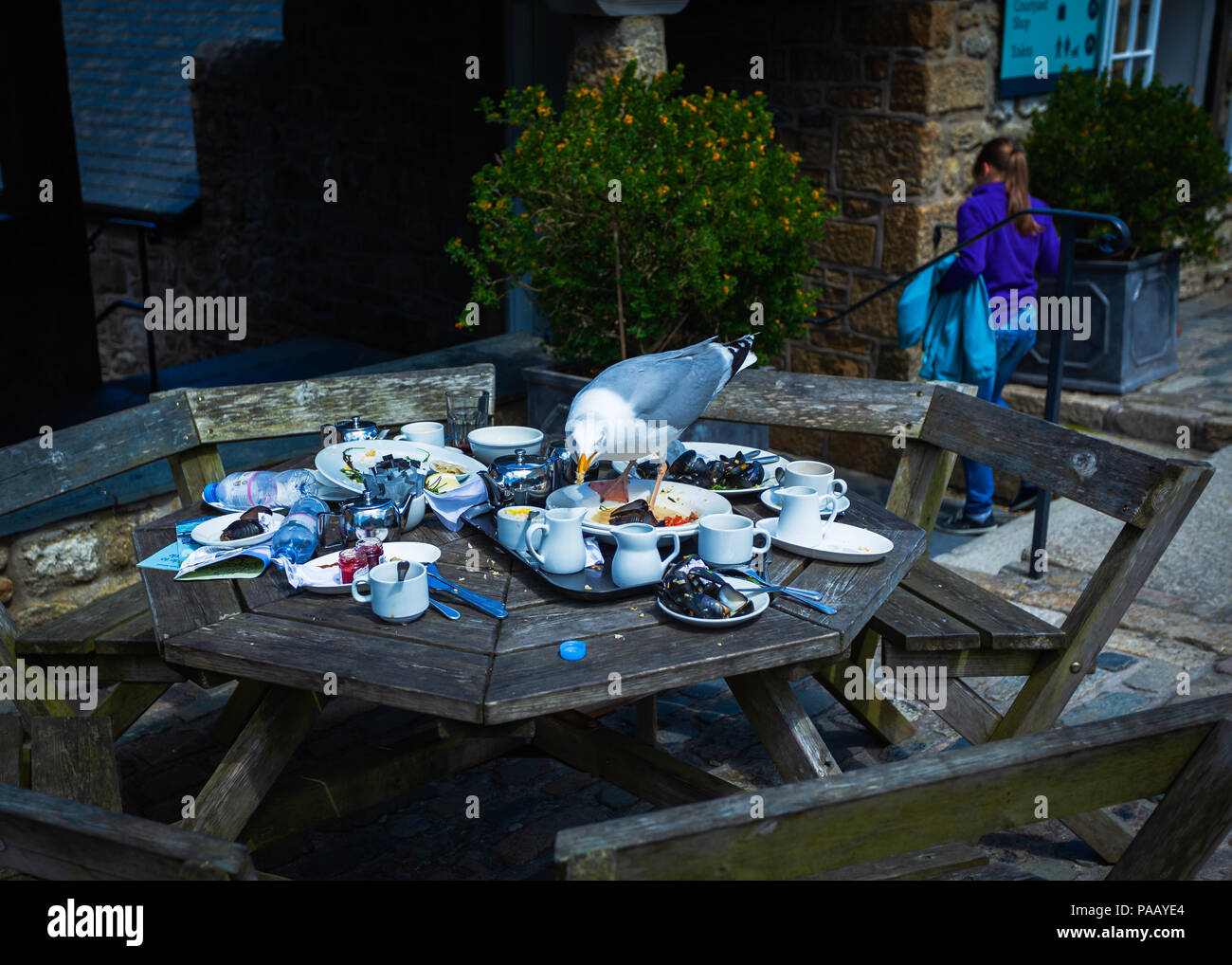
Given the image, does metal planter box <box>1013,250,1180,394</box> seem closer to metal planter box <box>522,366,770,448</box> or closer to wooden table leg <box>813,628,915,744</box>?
metal planter box <box>522,366,770,448</box>

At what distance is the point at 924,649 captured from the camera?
2.92 m

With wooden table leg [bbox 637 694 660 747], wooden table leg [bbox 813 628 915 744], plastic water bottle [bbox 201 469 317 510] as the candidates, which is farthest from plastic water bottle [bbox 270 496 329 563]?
wooden table leg [bbox 813 628 915 744]

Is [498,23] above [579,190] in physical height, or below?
above

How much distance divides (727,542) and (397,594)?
69 centimetres

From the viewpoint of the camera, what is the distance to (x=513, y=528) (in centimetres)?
265

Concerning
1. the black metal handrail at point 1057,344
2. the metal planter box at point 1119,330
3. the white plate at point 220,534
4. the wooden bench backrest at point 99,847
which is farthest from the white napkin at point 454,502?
the metal planter box at point 1119,330

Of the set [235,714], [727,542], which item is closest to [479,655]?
[727,542]

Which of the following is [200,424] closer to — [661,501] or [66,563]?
[66,563]

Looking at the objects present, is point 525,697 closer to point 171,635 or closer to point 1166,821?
point 171,635

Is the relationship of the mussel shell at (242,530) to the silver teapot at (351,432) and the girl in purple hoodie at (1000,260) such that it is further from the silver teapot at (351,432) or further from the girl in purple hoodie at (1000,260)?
the girl in purple hoodie at (1000,260)
